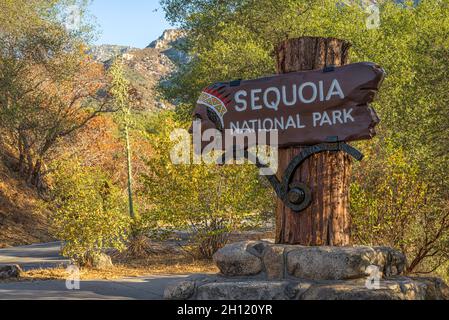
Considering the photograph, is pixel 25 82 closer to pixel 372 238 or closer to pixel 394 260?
pixel 372 238

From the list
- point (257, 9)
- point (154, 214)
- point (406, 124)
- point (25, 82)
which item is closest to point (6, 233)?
point (25, 82)

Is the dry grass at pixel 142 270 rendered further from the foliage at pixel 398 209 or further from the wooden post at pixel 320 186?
the wooden post at pixel 320 186

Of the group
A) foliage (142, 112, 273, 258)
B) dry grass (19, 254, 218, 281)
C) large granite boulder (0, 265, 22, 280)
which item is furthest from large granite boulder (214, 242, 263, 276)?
foliage (142, 112, 273, 258)

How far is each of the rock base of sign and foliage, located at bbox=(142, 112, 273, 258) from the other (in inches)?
316

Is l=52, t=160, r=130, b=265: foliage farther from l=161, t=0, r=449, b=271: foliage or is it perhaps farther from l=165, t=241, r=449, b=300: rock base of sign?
l=165, t=241, r=449, b=300: rock base of sign

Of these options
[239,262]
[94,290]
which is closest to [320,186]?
[239,262]

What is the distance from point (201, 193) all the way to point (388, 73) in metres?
7.01

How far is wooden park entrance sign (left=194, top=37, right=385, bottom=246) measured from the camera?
27.8 feet

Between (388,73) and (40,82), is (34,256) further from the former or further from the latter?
(388,73)

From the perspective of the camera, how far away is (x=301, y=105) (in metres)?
8.83

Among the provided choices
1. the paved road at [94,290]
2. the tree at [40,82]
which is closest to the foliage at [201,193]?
the paved road at [94,290]

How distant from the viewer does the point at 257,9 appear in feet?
82.3

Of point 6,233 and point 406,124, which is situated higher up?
point 406,124
